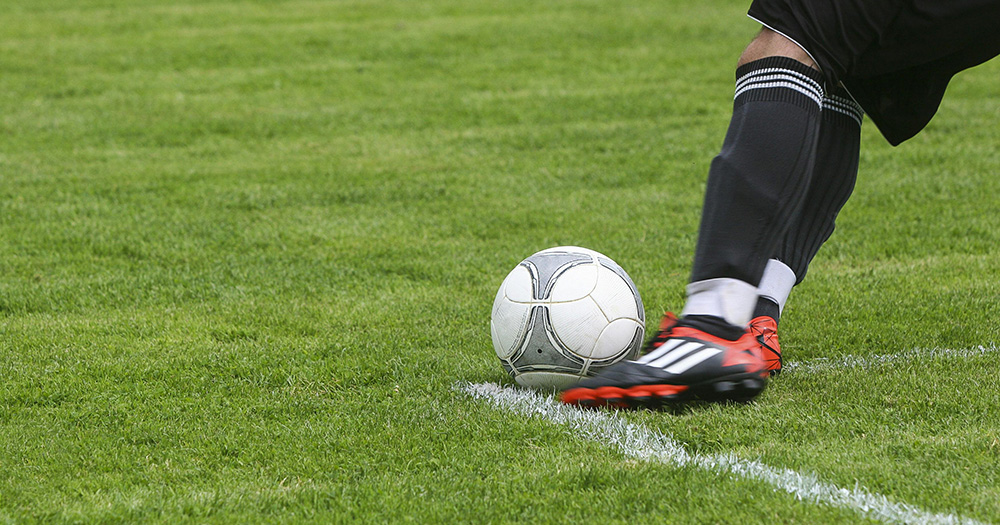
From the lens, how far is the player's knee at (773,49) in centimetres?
288

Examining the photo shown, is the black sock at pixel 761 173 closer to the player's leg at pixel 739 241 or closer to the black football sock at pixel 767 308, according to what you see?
the player's leg at pixel 739 241

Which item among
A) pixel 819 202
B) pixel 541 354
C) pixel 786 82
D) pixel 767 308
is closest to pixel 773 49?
pixel 786 82

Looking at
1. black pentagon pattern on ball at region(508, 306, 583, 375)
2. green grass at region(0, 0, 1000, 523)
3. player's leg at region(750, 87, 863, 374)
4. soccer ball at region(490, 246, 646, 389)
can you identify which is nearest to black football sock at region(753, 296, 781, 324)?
player's leg at region(750, 87, 863, 374)

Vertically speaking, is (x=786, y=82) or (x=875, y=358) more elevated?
(x=786, y=82)

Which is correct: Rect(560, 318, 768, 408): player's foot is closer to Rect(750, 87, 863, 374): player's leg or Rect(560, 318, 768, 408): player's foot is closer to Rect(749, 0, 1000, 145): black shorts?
Rect(750, 87, 863, 374): player's leg

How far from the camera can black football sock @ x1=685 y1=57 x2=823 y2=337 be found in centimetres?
282

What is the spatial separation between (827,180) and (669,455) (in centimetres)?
134

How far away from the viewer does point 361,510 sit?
2287 millimetres

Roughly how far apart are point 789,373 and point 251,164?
201 inches

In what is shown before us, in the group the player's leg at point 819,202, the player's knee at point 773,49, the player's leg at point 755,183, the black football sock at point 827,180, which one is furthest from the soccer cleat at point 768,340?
the player's knee at point 773,49

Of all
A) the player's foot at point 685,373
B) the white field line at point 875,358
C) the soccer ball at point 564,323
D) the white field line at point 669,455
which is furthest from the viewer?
the white field line at point 875,358

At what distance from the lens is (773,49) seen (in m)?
2.90

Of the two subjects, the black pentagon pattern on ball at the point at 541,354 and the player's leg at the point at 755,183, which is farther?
the black pentagon pattern on ball at the point at 541,354

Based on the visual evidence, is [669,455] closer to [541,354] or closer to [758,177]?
[541,354]
